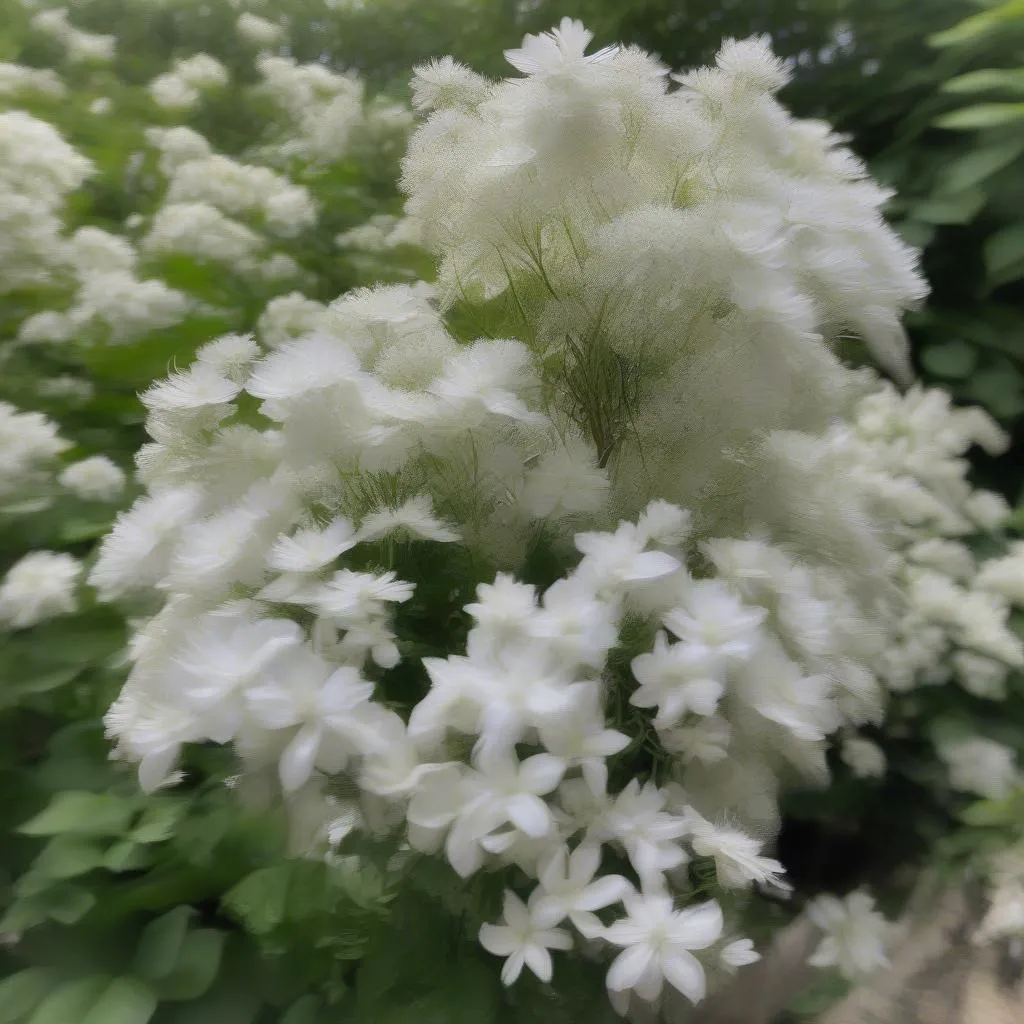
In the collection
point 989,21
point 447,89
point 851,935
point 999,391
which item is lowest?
point 851,935

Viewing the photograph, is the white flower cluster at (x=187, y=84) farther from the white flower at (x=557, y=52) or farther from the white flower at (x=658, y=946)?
the white flower at (x=658, y=946)

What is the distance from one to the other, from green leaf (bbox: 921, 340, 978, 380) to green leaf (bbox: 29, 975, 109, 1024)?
4.07ft

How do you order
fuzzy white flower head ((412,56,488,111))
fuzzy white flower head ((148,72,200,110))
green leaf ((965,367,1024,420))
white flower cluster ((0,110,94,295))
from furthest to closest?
fuzzy white flower head ((148,72,200,110)), green leaf ((965,367,1024,420)), white flower cluster ((0,110,94,295)), fuzzy white flower head ((412,56,488,111))

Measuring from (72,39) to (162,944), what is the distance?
62.0 inches

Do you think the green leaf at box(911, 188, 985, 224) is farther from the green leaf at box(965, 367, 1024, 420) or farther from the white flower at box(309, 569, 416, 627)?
the white flower at box(309, 569, 416, 627)

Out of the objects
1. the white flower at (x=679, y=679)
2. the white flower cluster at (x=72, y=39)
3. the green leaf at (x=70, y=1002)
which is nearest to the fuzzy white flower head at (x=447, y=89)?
the white flower at (x=679, y=679)

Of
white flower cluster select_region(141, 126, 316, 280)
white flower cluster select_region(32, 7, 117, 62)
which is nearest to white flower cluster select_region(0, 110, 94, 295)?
white flower cluster select_region(141, 126, 316, 280)

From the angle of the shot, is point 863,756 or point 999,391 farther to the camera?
point 999,391

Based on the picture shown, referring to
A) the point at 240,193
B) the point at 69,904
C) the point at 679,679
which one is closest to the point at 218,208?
the point at 240,193

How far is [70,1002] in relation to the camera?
49 centimetres

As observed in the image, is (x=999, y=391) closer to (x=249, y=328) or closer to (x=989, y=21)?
(x=989, y=21)

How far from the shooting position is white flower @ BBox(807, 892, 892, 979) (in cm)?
89

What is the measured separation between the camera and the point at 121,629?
28.5 inches

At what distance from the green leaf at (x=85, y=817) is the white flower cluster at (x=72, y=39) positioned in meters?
1.39
